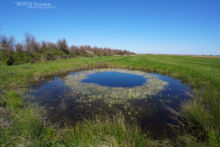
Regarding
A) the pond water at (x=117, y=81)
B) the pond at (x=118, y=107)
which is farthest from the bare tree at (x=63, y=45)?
the pond at (x=118, y=107)

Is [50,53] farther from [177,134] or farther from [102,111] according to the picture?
[177,134]

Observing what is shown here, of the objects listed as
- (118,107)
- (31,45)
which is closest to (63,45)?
(31,45)

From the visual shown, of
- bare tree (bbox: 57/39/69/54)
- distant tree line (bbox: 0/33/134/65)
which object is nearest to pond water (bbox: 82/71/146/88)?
distant tree line (bbox: 0/33/134/65)

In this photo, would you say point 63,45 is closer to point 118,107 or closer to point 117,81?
point 117,81

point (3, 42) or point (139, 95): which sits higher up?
point (3, 42)


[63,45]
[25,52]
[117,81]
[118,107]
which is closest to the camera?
[118,107]


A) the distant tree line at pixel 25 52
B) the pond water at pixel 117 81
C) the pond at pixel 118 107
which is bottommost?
the pond at pixel 118 107

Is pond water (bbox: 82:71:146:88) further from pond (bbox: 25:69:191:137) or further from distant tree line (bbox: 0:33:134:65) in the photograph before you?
distant tree line (bbox: 0:33:134:65)

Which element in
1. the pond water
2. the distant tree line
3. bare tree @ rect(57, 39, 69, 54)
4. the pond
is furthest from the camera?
bare tree @ rect(57, 39, 69, 54)

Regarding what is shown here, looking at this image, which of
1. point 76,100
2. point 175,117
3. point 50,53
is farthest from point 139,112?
point 50,53

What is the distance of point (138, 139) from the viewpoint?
7.97 ft

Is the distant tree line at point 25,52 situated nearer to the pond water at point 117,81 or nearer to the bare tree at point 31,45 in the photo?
the bare tree at point 31,45

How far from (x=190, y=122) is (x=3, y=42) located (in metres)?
25.2

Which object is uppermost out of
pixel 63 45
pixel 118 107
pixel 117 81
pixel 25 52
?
pixel 63 45
